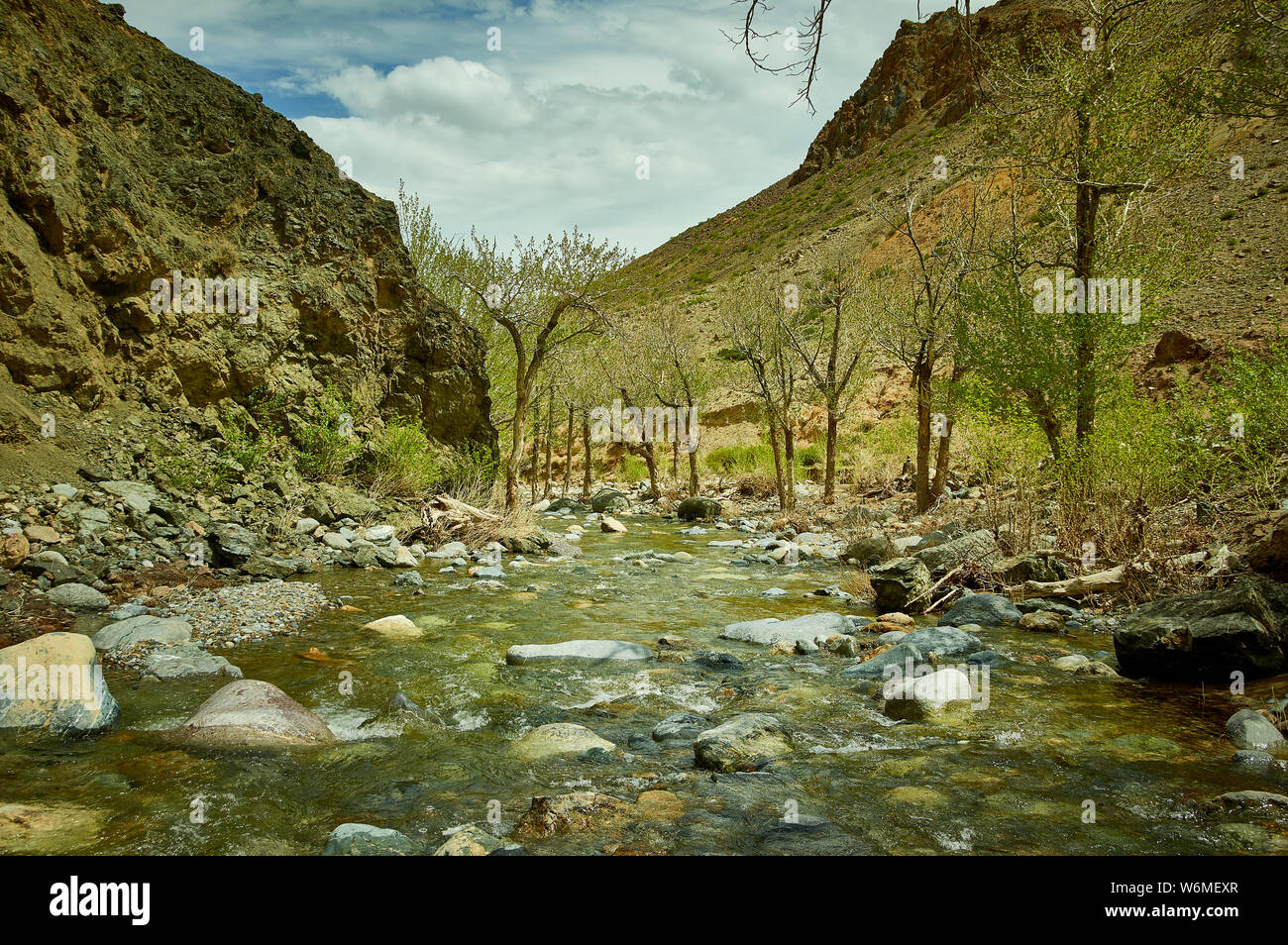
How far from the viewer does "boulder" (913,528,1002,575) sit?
979 cm

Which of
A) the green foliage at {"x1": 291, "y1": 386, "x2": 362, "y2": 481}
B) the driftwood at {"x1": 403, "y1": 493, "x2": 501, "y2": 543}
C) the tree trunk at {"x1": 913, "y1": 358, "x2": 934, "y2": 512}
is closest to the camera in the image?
the green foliage at {"x1": 291, "y1": 386, "x2": 362, "y2": 481}

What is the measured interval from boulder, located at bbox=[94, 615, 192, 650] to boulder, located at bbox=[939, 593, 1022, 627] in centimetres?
842

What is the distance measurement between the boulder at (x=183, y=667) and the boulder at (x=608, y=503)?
22.3 metres

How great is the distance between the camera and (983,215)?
16422 mm

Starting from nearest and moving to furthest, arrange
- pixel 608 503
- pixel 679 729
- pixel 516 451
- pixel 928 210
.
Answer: pixel 679 729, pixel 516 451, pixel 608 503, pixel 928 210

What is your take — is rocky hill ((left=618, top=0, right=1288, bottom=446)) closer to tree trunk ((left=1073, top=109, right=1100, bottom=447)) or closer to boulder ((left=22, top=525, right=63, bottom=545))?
tree trunk ((left=1073, top=109, right=1100, bottom=447))

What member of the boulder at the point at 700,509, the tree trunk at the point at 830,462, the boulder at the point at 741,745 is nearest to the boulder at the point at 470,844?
the boulder at the point at 741,745

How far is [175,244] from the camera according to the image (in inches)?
441

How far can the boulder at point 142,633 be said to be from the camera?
5.69 m

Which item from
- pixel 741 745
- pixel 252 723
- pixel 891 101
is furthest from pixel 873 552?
pixel 891 101

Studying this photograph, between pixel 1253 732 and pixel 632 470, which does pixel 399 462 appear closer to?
pixel 1253 732

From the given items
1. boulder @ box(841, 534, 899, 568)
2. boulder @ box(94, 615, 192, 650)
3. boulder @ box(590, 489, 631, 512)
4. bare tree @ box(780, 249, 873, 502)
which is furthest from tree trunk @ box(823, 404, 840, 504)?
boulder @ box(94, 615, 192, 650)

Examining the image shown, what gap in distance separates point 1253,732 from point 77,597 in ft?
32.2
